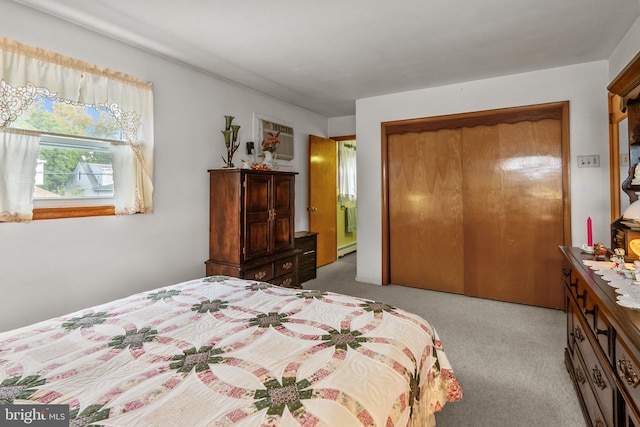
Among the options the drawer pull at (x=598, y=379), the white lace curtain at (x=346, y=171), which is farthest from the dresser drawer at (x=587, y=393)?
the white lace curtain at (x=346, y=171)

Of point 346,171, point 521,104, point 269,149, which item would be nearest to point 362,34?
point 269,149

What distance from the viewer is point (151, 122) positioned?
2.75 meters

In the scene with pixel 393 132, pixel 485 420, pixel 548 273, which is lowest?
pixel 485 420

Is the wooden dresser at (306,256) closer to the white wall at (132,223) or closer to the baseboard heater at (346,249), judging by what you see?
the white wall at (132,223)

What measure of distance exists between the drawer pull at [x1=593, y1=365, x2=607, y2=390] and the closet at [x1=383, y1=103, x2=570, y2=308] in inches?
88.8

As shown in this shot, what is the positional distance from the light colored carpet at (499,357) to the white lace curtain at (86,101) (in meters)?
2.56

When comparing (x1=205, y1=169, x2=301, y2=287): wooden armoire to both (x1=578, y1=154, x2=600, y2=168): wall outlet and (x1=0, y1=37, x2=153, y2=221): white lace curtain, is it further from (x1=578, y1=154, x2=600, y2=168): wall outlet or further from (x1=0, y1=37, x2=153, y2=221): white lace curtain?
(x1=578, y1=154, x2=600, y2=168): wall outlet

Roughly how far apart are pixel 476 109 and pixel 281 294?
3156mm

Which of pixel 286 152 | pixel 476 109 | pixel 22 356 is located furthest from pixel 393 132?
pixel 22 356

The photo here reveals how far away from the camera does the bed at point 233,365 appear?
0.87 meters

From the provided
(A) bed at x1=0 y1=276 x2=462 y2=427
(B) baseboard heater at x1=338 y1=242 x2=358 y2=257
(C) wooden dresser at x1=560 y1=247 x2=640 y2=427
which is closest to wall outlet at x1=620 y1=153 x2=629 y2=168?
(C) wooden dresser at x1=560 y1=247 x2=640 y2=427

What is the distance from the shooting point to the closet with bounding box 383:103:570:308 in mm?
3381

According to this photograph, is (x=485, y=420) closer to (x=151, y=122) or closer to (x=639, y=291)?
Result: (x=639, y=291)

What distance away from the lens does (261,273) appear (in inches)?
128
